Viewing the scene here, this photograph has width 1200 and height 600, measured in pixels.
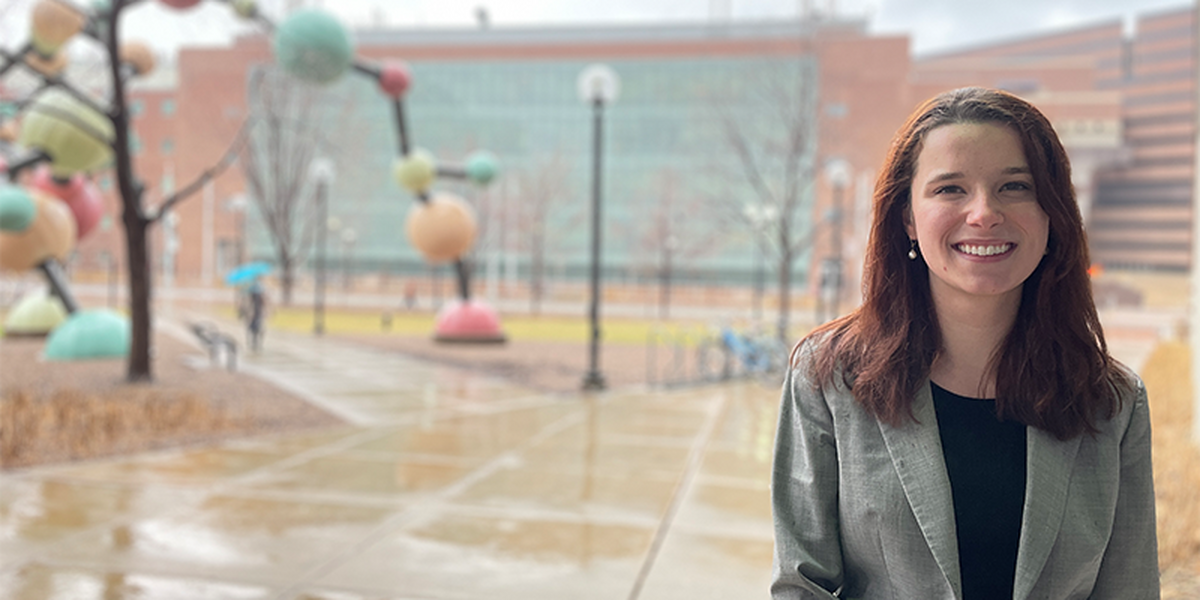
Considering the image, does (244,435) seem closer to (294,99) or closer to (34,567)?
(34,567)

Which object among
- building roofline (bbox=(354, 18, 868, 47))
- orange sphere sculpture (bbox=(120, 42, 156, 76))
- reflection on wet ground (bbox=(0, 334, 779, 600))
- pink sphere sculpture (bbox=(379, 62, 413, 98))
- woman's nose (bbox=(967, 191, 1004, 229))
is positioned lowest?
reflection on wet ground (bbox=(0, 334, 779, 600))

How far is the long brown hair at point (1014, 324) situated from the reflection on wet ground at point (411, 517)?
9.79 ft

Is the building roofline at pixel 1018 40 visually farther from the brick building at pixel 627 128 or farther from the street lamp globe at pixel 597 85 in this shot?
the street lamp globe at pixel 597 85

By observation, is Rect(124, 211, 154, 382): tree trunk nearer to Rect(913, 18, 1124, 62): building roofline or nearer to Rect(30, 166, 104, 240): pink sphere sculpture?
Rect(30, 166, 104, 240): pink sphere sculpture

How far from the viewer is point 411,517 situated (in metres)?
5.73

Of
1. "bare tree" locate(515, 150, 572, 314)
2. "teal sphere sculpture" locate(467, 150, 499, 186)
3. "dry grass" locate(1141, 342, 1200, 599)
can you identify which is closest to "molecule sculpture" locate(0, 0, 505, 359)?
"teal sphere sculpture" locate(467, 150, 499, 186)

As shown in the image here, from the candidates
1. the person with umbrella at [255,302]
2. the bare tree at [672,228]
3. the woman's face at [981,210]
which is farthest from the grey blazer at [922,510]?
the bare tree at [672,228]

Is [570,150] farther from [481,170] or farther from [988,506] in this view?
[988,506]

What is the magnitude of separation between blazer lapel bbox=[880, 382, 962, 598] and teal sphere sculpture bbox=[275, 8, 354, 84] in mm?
11837

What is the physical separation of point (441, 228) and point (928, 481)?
727 inches

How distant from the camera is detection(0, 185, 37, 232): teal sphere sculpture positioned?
514 inches

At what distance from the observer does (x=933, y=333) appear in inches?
A: 71.6

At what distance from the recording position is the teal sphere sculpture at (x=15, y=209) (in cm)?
1305

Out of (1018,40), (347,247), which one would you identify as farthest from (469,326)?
(1018,40)
